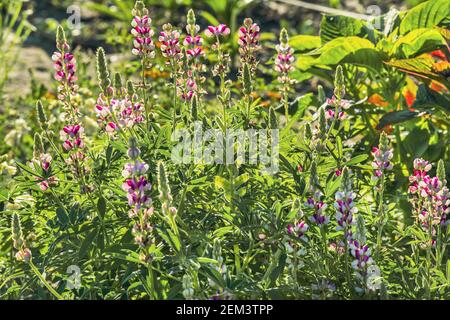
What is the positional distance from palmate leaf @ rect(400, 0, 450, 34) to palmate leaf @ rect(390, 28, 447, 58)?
0.13m

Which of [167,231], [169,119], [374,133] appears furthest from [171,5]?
[167,231]

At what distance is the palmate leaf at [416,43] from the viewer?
141 inches

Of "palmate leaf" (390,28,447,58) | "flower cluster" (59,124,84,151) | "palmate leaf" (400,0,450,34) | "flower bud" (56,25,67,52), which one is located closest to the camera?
"flower cluster" (59,124,84,151)

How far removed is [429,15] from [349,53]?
440 mm

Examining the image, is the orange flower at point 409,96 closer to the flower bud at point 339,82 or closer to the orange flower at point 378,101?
the orange flower at point 378,101

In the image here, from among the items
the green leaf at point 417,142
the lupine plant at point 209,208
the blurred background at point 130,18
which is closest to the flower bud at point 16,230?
the lupine plant at point 209,208

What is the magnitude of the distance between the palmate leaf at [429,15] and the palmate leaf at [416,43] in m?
0.13

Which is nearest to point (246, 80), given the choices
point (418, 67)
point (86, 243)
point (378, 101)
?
point (86, 243)

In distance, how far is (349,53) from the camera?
142 inches

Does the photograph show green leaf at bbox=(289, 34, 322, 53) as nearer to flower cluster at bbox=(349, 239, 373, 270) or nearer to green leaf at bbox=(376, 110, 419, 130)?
green leaf at bbox=(376, 110, 419, 130)

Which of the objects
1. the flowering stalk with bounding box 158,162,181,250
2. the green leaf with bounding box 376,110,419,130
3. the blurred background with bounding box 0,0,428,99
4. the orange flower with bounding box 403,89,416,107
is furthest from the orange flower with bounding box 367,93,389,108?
the blurred background with bounding box 0,0,428,99

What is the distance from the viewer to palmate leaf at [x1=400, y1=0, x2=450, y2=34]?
371 cm

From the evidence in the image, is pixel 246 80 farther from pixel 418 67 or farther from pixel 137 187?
pixel 418 67
